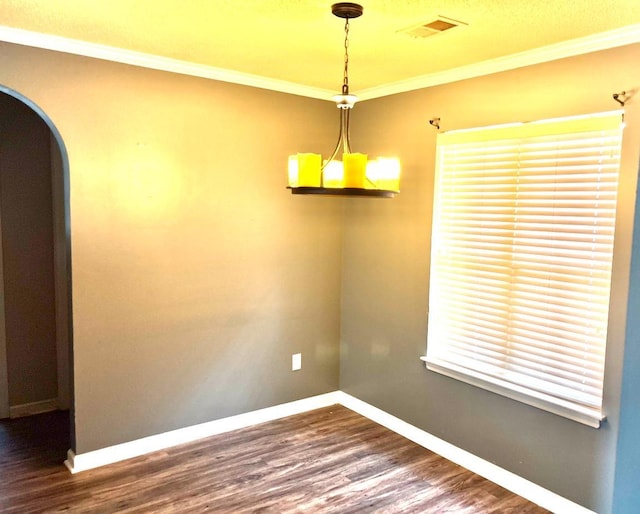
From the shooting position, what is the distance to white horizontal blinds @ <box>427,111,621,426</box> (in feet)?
8.39

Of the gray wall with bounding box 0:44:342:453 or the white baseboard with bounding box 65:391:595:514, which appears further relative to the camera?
the gray wall with bounding box 0:44:342:453

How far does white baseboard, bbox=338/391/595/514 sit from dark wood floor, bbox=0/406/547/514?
48mm

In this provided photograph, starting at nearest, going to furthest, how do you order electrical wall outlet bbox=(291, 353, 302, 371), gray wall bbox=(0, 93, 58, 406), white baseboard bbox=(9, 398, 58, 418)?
1. gray wall bbox=(0, 93, 58, 406)
2. white baseboard bbox=(9, 398, 58, 418)
3. electrical wall outlet bbox=(291, 353, 302, 371)

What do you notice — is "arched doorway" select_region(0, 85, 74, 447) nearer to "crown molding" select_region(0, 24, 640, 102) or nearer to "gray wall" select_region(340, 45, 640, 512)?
"crown molding" select_region(0, 24, 640, 102)

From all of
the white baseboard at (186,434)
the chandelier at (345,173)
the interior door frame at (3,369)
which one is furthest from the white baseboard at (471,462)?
the interior door frame at (3,369)

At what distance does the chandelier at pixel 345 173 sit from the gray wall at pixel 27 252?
8.27ft

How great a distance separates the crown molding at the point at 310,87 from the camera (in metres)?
2.50

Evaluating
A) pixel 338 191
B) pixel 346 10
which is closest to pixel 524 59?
pixel 346 10

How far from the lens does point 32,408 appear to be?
3.91m

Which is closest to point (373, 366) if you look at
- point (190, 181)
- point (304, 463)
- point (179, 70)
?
point (304, 463)

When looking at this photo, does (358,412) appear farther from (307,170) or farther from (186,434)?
(307,170)

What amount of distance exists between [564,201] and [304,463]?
217 centimetres

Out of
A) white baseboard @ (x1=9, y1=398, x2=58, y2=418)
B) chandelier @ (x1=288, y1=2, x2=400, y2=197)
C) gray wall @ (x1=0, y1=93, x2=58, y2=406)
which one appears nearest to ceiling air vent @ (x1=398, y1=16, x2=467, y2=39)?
chandelier @ (x1=288, y1=2, x2=400, y2=197)

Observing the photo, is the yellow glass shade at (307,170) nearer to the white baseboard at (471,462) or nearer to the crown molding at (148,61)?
the crown molding at (148,61)
